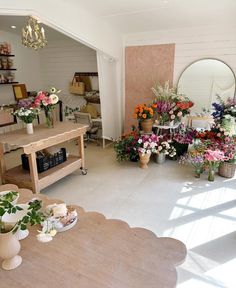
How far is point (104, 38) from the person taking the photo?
14.4 ft

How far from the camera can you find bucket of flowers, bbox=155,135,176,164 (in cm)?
409

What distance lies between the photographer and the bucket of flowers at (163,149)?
13.4 ft

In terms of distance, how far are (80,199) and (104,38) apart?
2978 mm

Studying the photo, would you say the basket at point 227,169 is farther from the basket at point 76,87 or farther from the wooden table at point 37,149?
the basket at point 76,87

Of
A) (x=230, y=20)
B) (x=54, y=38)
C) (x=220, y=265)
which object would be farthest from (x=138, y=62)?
(x=220, y=265)

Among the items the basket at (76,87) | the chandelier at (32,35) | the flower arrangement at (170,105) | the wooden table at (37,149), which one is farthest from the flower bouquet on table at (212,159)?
the basket at (76,87)

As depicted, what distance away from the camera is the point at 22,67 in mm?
5977

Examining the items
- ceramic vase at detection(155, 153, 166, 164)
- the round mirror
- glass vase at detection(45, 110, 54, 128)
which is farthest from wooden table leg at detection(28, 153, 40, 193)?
the round mirror

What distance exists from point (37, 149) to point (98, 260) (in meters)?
1.97

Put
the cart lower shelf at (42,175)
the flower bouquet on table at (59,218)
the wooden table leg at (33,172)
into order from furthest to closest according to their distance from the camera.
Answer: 1. the cart lower shelf at (42,175)
2. the wooden table leg at (33,172)
3. the flower bouquet on table at (59,218)

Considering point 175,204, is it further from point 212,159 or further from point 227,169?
point 227,169

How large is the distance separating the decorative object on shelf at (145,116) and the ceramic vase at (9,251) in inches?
128

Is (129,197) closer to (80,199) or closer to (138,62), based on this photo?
(80,199)

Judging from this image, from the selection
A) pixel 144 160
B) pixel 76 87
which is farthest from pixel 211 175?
pixel 76 87
